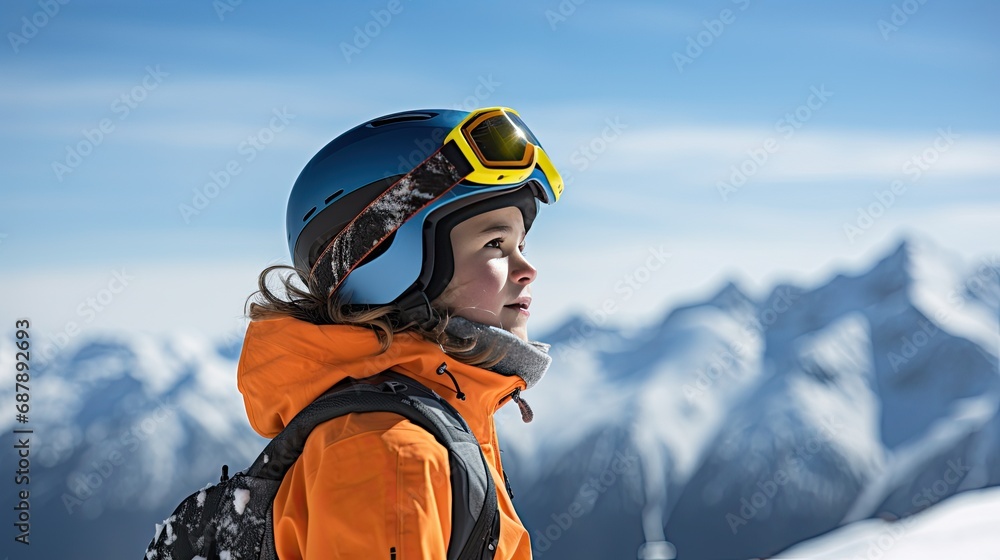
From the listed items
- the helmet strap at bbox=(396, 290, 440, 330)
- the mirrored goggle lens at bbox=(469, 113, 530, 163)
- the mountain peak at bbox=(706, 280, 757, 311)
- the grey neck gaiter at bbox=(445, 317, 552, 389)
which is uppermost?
the mirrored goggle lens at bbox=(469, 113, 530, 163)

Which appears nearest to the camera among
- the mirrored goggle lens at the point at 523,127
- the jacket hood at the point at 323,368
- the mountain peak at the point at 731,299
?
the jacket hood at the point at 323,368

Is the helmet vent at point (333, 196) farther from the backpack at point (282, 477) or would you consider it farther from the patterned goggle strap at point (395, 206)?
the backpack at point (282, 477)

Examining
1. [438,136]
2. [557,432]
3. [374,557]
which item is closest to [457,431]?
[374,557]

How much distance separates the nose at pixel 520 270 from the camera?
2301 mm

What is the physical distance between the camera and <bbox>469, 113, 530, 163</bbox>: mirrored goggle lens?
2.35 metres

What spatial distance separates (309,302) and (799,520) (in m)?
21.1

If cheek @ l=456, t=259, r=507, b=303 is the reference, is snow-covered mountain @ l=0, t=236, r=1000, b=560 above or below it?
below

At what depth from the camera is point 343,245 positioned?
2324mm

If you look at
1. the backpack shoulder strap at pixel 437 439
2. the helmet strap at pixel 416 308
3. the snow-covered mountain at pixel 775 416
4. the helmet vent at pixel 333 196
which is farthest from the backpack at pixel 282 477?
the snow-covered mountain at pixel 775 416

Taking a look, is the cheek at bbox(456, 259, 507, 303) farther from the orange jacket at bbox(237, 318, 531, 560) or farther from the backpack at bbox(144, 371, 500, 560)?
the backpack at bbox(144, 371, 500, 560)

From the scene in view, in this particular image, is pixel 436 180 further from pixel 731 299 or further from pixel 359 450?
pixel 731 299

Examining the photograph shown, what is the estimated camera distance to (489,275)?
226 centimetres

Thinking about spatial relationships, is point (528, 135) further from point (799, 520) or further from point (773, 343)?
point (773, 343)

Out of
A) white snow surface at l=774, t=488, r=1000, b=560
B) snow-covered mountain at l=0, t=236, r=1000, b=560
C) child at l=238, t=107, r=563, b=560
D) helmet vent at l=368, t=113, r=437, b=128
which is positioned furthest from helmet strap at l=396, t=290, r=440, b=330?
snow-covered mountain at l=0, t=236, r=1000, b=560
